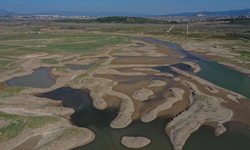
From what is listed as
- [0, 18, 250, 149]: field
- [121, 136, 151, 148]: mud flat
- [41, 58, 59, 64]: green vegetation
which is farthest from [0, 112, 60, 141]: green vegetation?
[41, 58, 59, 64]: green vegetation

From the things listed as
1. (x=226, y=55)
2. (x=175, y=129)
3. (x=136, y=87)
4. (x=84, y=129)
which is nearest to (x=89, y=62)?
(x=136, y=87)

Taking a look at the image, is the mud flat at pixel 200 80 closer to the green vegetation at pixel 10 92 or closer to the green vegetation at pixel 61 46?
the green vegetation at pixel 61 46

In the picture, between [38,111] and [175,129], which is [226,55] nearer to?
[175,129]

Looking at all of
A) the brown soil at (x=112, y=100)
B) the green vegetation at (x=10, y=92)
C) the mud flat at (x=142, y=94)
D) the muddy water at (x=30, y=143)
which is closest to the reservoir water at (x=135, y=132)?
the brown soil at (x=112, y=100)

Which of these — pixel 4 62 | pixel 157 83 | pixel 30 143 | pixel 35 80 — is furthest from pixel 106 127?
pixel 4 62

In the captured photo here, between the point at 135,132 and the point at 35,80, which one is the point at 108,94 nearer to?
the point at 135,132
